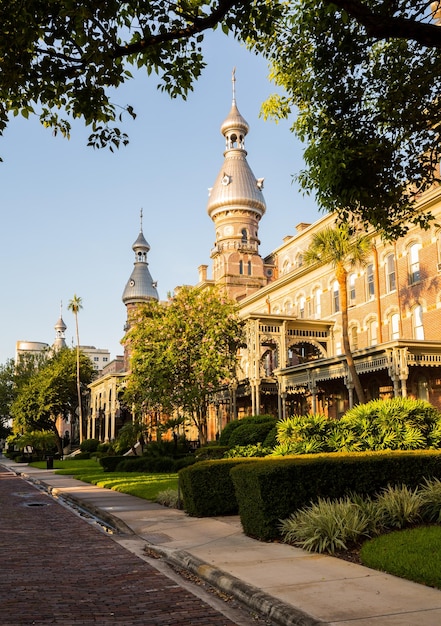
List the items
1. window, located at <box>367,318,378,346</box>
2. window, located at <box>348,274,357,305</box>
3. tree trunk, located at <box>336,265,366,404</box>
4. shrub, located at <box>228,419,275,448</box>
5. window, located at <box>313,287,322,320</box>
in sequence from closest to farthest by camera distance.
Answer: shrub, located at <box>228,419,275,448</box> < tree trunk, located at <box>336,265,366,404</box> < window, located at <box>367,318,378,346</box> < window, located at <box>348,274,357,305</box> < window, located at <box>313,287,322,320</box>

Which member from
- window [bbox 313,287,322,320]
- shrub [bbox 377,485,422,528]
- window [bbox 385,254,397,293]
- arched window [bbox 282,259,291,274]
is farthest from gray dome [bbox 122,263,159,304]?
shrub [bbox 377,485,422,528]

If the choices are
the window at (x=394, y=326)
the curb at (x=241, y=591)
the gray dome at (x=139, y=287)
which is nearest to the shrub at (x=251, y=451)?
the curb at (x=241, y=591)

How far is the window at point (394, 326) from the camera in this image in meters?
35.3

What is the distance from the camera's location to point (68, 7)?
24.1ft

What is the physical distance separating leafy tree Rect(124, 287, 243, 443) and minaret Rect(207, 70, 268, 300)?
26059 mm

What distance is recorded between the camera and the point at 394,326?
3597cm

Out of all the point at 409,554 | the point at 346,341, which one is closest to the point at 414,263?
the point at 346,341

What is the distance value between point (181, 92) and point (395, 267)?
27.6 m

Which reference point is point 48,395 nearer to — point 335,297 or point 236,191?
point 236,191

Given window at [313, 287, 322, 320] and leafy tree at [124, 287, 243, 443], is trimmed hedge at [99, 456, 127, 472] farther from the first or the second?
window at [313, 287, 322, 320]

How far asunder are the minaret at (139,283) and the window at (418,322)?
2698 inches

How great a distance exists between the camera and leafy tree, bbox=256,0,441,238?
1155 cm

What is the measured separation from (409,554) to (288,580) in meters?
1.78

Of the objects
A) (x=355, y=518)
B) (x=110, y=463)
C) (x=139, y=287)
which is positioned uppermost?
(x=139, y=287)
